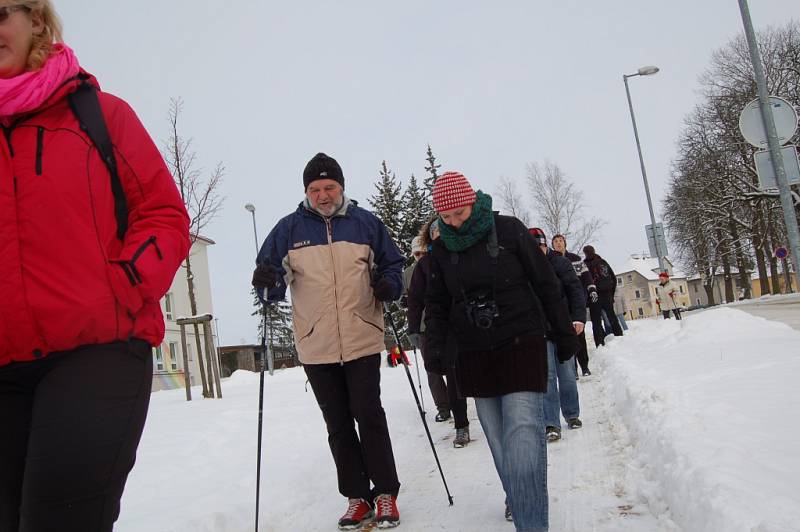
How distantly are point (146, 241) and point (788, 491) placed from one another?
9.18 feet

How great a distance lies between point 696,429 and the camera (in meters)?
4.00

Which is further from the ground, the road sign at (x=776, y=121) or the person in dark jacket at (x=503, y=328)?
the road sign at (x=776, y=121)

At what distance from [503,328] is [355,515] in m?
1.74

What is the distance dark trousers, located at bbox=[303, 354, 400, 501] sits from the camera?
4.22 meters

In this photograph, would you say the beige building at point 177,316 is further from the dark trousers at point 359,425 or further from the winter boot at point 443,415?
the dark trousers at point 359,425

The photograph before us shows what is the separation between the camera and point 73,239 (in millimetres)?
1864

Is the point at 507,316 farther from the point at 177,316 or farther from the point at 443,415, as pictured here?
the point at 177,316

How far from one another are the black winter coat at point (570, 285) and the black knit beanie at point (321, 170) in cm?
269

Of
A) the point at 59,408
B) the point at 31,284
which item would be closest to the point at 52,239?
the point at 31,284

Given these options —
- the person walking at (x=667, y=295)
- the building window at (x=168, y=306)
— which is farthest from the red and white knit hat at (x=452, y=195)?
the building window at (x=168, y=306)

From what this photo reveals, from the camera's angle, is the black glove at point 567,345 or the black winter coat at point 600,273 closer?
the black glove at point 567,345

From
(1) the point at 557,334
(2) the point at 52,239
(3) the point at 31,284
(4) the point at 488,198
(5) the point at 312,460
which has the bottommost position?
(5) the point at 312,460

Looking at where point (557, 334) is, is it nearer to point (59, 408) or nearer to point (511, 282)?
point (511, 282)

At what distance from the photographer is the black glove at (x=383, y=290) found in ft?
13.9
